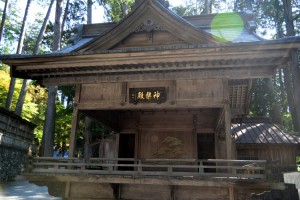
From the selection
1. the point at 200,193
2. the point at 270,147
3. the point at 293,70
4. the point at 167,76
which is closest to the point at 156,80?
the point at 167,76

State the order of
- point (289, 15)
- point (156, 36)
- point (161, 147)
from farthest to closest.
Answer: point (289, 15)
point (161, 147)
point (156, 36)

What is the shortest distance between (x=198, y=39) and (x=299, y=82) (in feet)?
51.4

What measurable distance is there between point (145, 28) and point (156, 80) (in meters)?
2.14

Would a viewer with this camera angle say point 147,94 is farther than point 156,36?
No

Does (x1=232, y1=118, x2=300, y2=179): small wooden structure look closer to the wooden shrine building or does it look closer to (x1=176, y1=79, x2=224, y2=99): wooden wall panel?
the wooden shrine building

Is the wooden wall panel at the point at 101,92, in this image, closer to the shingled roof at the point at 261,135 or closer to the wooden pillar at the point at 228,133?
the wooden pillar at the point at 228,133

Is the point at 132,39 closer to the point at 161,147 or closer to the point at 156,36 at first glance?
the point at 156,36

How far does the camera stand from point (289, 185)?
7.64 meters

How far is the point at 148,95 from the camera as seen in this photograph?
9562 millimetres

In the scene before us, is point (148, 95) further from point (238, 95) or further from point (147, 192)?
point (238, 95)

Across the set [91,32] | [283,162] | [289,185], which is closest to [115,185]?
[289,185]

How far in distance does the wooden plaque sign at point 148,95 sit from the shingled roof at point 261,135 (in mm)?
9210

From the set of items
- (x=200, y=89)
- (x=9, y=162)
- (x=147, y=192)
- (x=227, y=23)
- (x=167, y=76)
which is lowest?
(x=147, y=192)

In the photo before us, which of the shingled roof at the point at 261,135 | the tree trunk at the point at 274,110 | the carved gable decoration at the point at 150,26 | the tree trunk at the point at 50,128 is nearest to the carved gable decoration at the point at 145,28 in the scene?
the carved gable decoration at the point at 150,26
